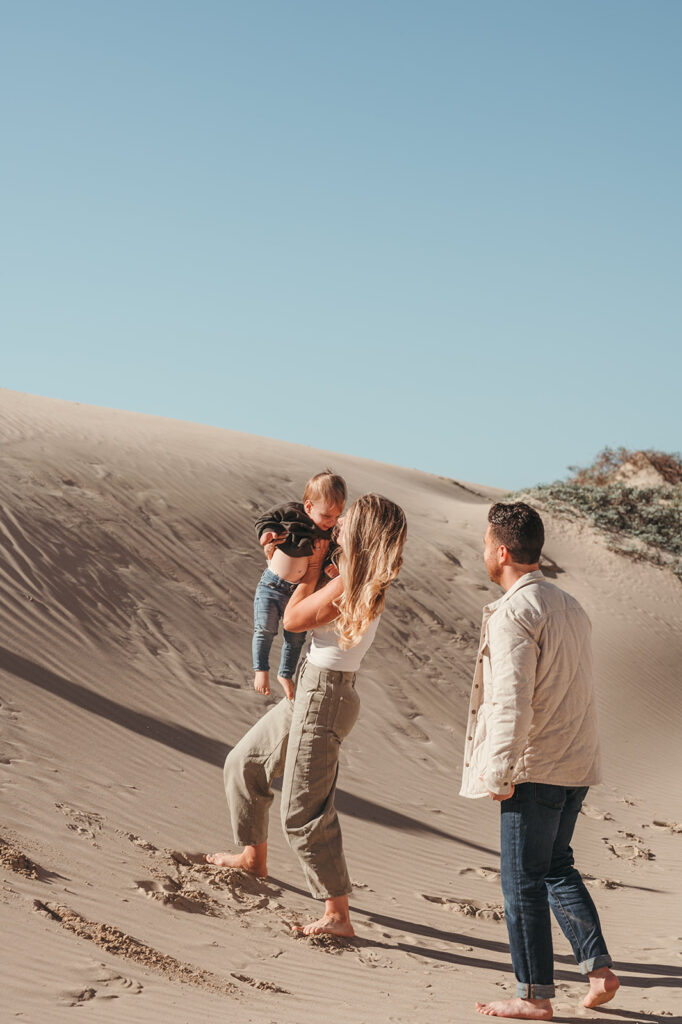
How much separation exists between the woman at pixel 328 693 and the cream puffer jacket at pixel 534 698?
0.58m

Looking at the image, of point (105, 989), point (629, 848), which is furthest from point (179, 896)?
point (629, 848)

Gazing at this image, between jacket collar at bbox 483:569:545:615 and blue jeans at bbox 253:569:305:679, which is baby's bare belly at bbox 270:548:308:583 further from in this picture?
blue jeans at bbox 253:569:305:679

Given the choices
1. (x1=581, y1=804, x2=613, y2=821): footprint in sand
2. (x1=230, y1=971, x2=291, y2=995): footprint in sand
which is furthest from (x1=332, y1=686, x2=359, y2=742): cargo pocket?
(x1=581, y1=804, x2=613, y2=821): footprint in sand

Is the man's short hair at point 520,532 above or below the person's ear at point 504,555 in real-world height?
above

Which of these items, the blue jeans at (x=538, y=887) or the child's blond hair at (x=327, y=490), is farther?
the child's blond hair at (x=327, y=490)

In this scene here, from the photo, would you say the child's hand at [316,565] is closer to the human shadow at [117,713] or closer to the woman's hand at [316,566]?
the woman's hand at [316,566]

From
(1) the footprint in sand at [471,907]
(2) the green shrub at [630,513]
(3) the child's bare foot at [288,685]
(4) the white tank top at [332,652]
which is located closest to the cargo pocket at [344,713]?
(4) the white tank top at [332,652]

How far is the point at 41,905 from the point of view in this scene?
14.5 feet

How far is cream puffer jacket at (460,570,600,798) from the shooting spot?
3.69 meters

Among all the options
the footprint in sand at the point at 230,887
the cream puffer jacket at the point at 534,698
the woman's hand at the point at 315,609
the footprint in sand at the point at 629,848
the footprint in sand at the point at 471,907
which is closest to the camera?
the cream puffer jacket at the point at 534,698

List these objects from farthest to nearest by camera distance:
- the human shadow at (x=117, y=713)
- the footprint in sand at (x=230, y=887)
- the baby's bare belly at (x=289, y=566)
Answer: the human shadow at (x=117, y=713) → the footprint in sand at (x=230, y=887) → the baby's bare belly at (x=289, y=566)

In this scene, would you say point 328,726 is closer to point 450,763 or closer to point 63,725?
point 63,725

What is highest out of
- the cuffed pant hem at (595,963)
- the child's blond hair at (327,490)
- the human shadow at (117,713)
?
the child's blond hair at (327,490)

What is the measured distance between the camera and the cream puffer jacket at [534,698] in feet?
12.1
